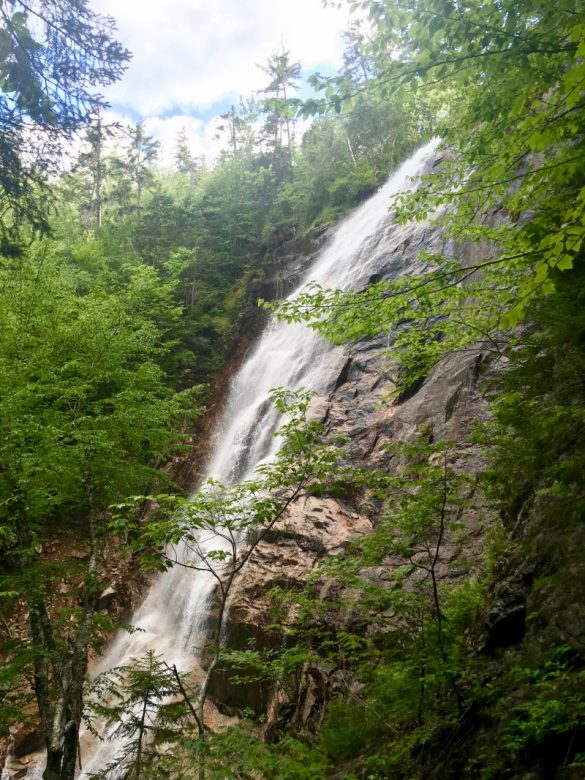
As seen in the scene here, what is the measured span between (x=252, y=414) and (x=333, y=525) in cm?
664

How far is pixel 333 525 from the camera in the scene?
32.0ft

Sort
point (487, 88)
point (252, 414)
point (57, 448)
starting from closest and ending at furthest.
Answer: point (487, 88)
point (57, 448)
point (252, 414)

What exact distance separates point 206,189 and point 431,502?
3272 centimetres

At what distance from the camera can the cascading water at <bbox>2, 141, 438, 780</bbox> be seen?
36.5 ft

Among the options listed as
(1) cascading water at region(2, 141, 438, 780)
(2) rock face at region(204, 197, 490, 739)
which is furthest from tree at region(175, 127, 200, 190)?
(2) rock face at region(204, 197, 490, 739)

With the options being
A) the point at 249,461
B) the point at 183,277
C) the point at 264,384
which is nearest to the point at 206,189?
the point at 183,277

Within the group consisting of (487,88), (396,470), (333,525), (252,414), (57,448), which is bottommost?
(333,525)

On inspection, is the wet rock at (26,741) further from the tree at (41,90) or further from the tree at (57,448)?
the tree at (41,90)

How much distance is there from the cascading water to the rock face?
161cm

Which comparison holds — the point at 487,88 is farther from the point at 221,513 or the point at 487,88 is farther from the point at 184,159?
the point at 184,159

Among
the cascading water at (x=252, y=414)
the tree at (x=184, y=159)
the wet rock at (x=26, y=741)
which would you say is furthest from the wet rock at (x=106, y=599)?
the tree at (x=184, y=159)

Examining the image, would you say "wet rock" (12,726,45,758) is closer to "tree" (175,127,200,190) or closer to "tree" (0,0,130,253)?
"tree" (0,0,130,253)

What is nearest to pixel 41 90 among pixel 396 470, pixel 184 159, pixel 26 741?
pixel 396 470

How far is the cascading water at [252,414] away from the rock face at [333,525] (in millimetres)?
1612
